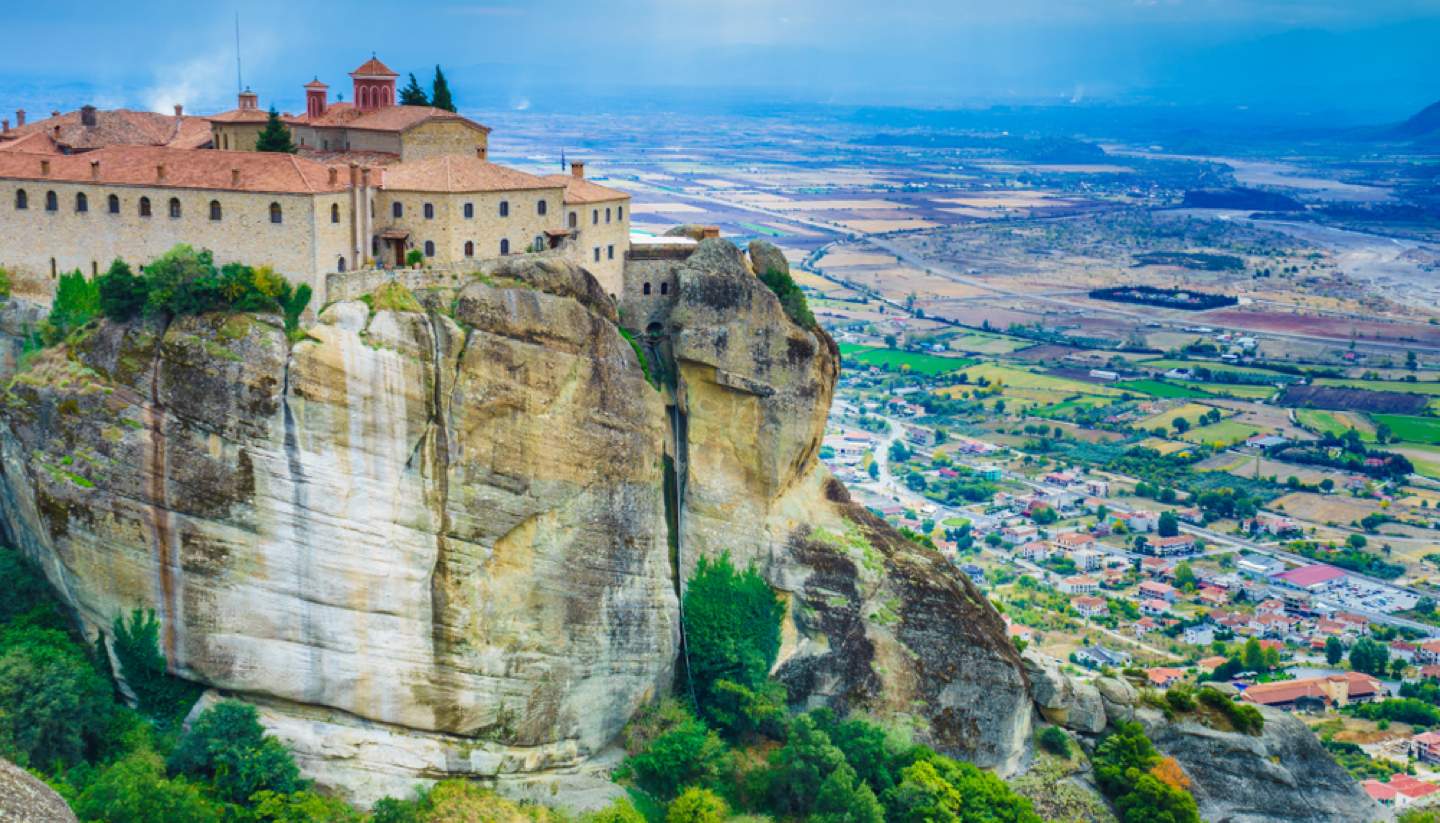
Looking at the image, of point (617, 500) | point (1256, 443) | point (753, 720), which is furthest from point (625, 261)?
point (1256, 443)

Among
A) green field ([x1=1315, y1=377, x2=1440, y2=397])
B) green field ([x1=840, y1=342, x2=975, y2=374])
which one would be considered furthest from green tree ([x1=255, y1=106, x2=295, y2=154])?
green field ([x1=1315, y1=377, x2=1440, y2=397])

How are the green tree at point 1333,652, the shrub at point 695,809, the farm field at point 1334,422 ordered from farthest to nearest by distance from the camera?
the farm field at point 1334,422 < the green tree at point 1333,652 < the shrub at point 695,809

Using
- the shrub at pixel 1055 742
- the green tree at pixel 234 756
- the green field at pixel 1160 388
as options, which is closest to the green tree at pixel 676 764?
the green tree at pixel 234 756

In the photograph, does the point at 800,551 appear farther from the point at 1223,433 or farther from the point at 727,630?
the point at 1223,433

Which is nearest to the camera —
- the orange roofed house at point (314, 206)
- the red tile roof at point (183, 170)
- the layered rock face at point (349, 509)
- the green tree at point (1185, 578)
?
the layered rock face at point (349, 509)

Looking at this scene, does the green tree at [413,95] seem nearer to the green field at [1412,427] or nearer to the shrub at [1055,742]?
the shrub at [1055,742]

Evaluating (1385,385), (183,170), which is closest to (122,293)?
(183,170)
